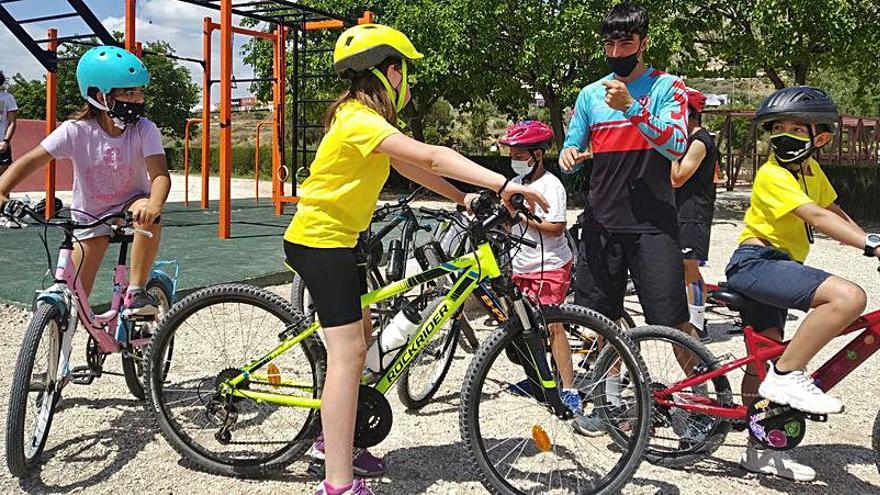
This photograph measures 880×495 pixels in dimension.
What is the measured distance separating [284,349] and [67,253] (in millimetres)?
1156

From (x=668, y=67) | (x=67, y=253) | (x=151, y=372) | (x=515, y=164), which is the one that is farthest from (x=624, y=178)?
(x=668, y=67)

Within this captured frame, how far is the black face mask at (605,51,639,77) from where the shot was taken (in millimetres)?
3428

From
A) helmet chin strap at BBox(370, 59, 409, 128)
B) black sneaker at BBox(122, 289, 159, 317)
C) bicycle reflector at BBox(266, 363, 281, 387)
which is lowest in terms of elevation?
bicycle reflector at BBox(266, 363, 281, 387)

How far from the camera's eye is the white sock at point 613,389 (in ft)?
10.7

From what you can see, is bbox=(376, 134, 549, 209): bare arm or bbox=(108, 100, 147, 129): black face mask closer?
bbox=(376, 134, 549, 209): bare arm

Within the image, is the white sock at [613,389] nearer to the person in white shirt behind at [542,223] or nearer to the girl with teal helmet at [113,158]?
the person in white shirt behind at [542,223]

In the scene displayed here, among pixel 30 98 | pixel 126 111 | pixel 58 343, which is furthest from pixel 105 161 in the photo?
pixel 30 98

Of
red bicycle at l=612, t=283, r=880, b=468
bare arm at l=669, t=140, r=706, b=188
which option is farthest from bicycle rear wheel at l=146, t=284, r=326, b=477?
bare arm at l=669, t=140, r=706, b=188

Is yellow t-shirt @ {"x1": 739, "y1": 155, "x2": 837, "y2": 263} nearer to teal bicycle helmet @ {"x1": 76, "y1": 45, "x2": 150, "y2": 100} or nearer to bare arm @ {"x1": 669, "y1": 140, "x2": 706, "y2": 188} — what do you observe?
bare arm @ {"x1": 669, "y1": 140, "x2": 706, "y2": 188}

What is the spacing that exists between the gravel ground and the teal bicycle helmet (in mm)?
1640

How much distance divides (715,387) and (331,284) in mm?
1774

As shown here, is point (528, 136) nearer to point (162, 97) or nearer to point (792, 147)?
point (792, 147)

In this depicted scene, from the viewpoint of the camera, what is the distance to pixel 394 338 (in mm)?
3180

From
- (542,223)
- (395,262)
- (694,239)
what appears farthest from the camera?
(694,239)
